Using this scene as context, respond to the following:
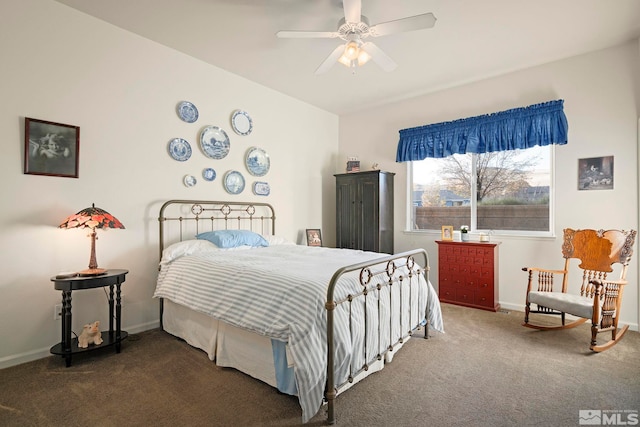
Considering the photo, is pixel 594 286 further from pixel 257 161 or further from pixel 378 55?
pixel 257 161

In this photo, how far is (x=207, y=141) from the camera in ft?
12.8

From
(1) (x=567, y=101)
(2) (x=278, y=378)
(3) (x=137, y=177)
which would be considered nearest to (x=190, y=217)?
(3) (x=137, y=177)

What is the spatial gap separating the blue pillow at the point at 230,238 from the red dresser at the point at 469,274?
2495 millimetres

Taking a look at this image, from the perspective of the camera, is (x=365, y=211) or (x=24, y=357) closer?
(x=24, y=357)

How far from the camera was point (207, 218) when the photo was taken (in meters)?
3.91

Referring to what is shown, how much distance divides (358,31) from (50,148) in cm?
285

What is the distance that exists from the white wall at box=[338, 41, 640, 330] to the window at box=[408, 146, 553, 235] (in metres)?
0.20

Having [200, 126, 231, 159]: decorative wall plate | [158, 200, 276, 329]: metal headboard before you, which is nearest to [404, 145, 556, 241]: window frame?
[158, 200, 276, 329]: metal headboard

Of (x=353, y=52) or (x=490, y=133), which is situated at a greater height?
(x=353, y=52)

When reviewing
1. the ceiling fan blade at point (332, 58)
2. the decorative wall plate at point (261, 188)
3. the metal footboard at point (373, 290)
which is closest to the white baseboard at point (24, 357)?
the metal footboard at point (373, 290)

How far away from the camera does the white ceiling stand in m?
2.79

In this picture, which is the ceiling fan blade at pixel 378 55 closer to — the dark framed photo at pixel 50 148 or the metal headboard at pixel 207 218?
the metal headboard at pixel 207 218

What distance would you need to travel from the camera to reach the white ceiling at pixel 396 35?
279 cm

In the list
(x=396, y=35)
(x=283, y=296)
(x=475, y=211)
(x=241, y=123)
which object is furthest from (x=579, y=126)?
(x=241, y=123)
